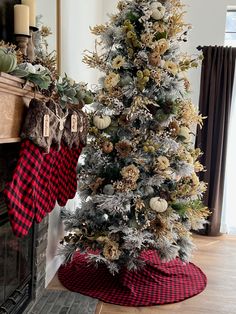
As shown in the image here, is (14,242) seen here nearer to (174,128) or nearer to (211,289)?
(174,128)

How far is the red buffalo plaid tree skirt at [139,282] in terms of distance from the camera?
7.87 feet

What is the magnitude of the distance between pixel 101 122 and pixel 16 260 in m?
1.07

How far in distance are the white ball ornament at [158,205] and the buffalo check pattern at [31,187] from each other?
27.7 inches

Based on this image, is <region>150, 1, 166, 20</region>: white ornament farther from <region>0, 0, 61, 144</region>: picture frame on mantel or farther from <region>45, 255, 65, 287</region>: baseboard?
<region>45, 255, 65, 287</region>: baseboard

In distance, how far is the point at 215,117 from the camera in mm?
3828

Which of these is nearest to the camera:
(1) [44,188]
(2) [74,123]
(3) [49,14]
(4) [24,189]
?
(4) [24,189]

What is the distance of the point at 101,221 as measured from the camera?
8.50 feet

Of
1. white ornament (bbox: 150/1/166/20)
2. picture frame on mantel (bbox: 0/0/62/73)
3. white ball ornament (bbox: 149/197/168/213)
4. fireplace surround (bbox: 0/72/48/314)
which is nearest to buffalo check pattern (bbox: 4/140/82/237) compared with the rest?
fireplace surround (bbox: 0/72/48/314)

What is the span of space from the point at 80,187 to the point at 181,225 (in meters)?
0.81

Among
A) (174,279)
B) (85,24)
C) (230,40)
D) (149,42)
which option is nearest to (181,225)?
(174,279)

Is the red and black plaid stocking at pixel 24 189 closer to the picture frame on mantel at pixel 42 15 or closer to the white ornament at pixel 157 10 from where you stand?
the picture frame on mantel at pixel 42 15

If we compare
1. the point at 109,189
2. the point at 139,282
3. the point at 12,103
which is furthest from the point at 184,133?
the point at 12,103

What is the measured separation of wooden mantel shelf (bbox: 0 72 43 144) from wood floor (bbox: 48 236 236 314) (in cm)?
141

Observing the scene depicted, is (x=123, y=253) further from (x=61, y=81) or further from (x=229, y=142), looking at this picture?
(x=229, y=142)
